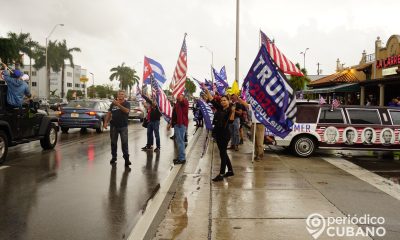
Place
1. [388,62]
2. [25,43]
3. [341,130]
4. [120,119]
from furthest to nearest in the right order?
[25,43] → [388,62] → [341,130] → [120,119]

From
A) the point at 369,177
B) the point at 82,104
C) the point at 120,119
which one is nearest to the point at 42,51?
the point at 82,104

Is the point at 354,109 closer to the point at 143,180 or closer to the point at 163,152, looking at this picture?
the point at 163,152

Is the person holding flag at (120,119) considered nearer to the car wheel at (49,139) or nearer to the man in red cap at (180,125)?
the man in red cap at (180,125)

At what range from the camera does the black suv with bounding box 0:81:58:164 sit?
395 inches

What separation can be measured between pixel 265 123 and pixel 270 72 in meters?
1.19

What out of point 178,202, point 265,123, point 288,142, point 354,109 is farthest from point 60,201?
point 354,109

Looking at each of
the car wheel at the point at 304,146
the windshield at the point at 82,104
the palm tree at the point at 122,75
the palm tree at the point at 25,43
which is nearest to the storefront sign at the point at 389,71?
the car wheel at the point at 304,146

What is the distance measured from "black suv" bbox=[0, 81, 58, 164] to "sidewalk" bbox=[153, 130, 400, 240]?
447 centimetres

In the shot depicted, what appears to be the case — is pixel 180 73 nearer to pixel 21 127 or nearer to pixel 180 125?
pixel 180 125

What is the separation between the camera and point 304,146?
458 inches

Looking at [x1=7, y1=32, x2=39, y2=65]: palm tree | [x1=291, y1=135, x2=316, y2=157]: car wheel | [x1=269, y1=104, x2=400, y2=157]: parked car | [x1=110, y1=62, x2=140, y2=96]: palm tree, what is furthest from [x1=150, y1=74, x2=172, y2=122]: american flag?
[x1=110, y1=62, x2=140, y2=96]: palm tree

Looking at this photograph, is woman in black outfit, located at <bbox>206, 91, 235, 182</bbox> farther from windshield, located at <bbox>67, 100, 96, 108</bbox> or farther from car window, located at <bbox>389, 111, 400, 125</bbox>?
windshield, located at <bbox>67, 100, 96, 108</bbox>

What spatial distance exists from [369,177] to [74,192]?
5975 millimetres

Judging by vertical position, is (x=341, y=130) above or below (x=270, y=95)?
below
